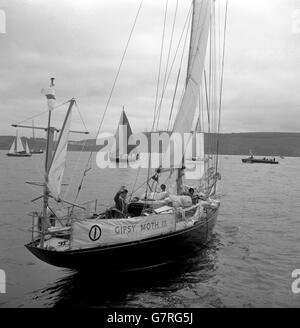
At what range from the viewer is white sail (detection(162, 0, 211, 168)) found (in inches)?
834

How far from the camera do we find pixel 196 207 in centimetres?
2062

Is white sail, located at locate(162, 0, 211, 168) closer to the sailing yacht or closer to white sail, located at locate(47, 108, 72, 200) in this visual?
the sailing yacht

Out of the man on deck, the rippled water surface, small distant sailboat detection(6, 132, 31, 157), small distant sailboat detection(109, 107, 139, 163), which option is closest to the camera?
the rippled water surface

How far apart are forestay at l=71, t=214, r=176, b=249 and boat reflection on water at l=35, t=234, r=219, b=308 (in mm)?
1442

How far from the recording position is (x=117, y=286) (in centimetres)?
1532

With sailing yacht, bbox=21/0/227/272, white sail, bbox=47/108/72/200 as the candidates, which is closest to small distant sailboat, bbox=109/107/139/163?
sailing yacht, bbox=21/0/227/272

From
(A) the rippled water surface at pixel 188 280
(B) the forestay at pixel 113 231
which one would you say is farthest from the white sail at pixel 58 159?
(A) the rippled water surface at pixel 188 280

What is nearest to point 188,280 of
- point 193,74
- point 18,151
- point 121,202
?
point 121,202

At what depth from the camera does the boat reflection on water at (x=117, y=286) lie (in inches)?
559

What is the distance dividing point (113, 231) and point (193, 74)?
1085 cm

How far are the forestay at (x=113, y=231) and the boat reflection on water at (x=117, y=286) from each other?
56.8 inches

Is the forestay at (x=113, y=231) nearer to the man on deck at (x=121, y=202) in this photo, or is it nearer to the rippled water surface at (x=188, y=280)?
the rippled water surface at (x=188, y=280)
